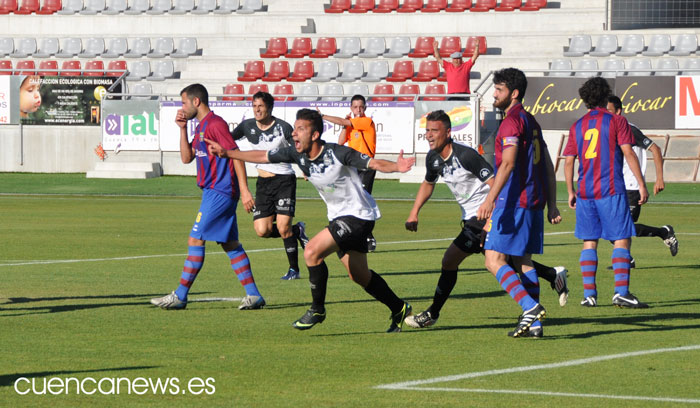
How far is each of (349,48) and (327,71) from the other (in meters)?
1.35

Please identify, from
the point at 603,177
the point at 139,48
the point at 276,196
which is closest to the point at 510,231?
the point at 603,177

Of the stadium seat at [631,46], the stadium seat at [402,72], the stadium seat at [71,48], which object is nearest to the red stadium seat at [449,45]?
the stadium seat at [402,72]

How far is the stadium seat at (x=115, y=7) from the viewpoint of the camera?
4347 centimetres

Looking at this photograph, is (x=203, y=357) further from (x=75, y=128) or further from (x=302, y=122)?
(x=75, y=128)

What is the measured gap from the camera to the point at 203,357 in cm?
832

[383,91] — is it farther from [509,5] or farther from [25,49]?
[25,49]

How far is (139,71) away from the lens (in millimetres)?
40281

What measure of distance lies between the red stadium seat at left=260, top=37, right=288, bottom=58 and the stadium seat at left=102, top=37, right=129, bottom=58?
510 centimetres

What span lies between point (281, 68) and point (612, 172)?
2875 centimetres

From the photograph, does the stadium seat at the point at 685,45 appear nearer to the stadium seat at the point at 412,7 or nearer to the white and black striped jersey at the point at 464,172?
the stadium seat at the point at 412,7

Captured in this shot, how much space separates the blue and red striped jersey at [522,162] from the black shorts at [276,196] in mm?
4512

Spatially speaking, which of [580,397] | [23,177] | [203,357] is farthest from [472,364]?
[23,177]

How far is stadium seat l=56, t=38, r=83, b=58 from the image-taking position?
41.9 meters

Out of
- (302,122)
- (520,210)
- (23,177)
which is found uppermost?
(302,122)
